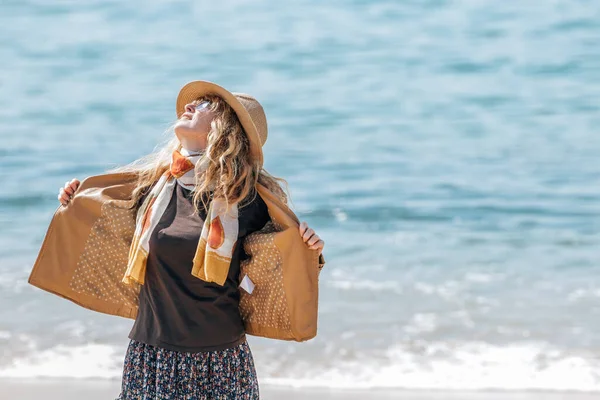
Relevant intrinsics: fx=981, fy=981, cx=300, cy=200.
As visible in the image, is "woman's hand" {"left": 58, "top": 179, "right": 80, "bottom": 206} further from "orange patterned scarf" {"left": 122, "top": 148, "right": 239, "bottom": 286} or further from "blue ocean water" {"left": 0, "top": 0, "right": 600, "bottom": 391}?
"blue ocean water" {"left": 0, "top": 0, "right": 600, "bottom": 391}

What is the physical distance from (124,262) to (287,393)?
157cm

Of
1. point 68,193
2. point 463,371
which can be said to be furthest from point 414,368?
point 68,193

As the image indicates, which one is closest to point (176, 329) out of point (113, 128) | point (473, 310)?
point (473, 310)

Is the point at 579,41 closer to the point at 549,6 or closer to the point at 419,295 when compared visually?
the point at 549,6

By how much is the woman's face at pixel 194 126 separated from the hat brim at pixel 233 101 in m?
0.06

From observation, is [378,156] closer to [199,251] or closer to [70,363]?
[70,363]

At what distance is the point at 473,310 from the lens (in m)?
6.05

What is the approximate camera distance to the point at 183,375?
3123mm

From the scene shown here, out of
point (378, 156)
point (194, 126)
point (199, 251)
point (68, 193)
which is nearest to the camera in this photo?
point (199, 251)

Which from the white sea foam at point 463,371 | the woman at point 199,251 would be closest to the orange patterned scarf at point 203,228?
the woman at point 199,251

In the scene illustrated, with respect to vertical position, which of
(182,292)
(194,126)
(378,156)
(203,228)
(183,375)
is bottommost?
(183,375)

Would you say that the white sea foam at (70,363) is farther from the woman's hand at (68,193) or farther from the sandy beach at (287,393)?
the woman's hand at (68,193)

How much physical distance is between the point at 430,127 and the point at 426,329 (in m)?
6.99

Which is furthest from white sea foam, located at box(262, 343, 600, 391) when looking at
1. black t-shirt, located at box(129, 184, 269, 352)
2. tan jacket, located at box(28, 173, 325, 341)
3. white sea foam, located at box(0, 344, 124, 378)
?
black t-shirt, located at box(129, 184, 269, 352)
